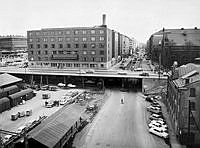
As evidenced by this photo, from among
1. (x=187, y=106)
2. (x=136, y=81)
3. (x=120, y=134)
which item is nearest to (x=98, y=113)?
(x=120, y=134)

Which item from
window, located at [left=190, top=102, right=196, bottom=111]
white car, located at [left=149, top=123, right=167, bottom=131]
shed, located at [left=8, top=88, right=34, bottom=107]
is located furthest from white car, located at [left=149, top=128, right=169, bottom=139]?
shed, located at [left=8, top=88, right=34, bottom=107]

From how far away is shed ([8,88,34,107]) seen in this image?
1591 inches

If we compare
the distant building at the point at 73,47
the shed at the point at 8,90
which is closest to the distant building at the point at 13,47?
the distant building at the point at 73,47

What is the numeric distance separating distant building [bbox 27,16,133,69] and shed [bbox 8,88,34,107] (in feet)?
101

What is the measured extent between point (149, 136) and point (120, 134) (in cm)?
367

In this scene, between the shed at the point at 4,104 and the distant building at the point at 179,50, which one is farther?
the distant building at the point at 179,50

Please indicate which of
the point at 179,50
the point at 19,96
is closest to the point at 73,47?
the point at 179,50

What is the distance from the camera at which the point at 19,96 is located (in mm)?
42344

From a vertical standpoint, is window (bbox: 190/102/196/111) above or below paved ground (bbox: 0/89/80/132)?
above

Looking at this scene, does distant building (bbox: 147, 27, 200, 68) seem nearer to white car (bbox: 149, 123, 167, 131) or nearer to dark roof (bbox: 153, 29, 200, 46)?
dark roof (bbox: 153, 29, 200, 46)

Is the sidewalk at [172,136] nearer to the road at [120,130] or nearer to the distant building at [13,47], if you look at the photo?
the road at [120,130]

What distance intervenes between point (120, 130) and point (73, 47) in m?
50.7

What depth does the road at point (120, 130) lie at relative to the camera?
25.2m

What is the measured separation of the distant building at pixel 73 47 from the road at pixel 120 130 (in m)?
34.5
